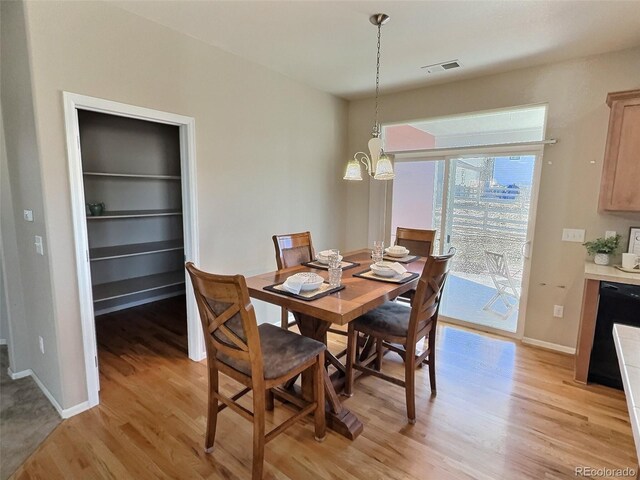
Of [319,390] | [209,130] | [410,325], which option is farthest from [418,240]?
[209,130]

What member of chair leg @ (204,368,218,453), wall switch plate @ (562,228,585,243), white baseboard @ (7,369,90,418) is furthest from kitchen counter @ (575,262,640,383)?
white baseboard @ (7,369,90,418)

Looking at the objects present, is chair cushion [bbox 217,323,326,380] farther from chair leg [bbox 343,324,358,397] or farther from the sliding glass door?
the sliding glass door

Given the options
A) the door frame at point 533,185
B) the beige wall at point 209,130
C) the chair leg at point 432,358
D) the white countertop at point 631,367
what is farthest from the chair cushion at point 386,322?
the door frame at point 533,185

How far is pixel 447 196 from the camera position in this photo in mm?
3752

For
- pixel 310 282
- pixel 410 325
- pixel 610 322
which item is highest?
pixel 310 282

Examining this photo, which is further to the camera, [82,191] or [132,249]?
[132,249]

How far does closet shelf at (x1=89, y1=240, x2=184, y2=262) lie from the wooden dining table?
2.00 metres

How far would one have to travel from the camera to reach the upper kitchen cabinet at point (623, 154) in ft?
8.15

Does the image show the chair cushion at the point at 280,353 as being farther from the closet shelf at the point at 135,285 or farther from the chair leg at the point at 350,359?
the closet shelf at the point at 135,285

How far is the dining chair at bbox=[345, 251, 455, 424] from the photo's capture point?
2.04m

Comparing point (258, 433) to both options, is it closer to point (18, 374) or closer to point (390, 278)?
point (390, 278)

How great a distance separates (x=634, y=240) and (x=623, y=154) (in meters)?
0.72

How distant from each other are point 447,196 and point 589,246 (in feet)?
4.47

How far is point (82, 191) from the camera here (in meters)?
2.14
